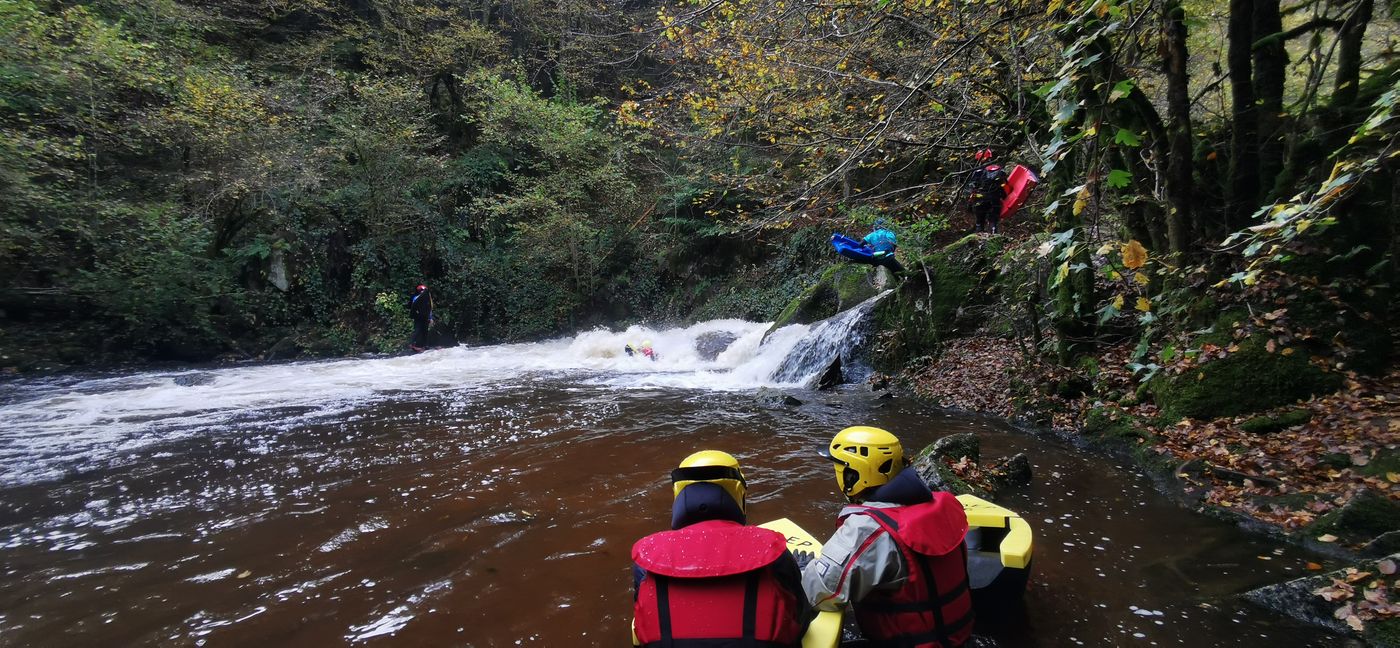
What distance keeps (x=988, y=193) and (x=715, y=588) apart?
381 inches

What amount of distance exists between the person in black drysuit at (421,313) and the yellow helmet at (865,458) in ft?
52.5

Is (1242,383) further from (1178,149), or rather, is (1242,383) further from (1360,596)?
(1360,596)

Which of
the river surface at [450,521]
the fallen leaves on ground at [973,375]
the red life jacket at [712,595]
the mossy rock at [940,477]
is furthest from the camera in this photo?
the fallen leaves on ground at [973,375]

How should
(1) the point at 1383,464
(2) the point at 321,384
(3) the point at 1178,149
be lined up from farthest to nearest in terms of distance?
(2) the point at 321,384, (3) the point at 1178,149, (1) the point at 1383,464

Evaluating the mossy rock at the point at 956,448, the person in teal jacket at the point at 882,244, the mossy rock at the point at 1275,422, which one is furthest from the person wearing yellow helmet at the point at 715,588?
the person in teal jacket at the point at 882,244

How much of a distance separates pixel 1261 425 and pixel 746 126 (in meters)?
5.74

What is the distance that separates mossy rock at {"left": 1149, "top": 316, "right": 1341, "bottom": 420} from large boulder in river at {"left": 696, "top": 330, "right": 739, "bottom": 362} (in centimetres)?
975

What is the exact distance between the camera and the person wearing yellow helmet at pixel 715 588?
2.01 metres

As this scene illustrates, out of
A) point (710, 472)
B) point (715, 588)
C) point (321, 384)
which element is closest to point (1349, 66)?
point (710, 472)

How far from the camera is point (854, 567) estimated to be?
94.4 inches

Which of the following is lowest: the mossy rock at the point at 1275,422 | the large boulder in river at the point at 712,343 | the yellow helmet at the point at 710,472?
the mossy rock at the point at 1275,422

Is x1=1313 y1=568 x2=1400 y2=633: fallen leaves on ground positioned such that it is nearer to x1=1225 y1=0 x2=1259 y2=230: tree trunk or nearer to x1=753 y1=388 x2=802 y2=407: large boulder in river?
x1=1225 y1=0 x2=1259 y2=230: tree trunk

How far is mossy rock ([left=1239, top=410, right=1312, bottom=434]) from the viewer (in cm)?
480

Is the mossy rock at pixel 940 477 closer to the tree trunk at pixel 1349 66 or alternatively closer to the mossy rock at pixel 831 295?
the tree trunk at pixel 1349 66
